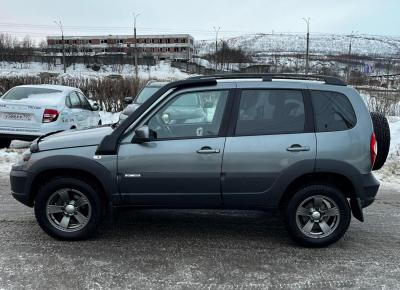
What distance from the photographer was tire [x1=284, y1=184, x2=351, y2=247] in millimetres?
4719

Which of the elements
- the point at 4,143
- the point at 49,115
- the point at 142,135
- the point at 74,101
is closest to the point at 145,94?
the point at 74,101

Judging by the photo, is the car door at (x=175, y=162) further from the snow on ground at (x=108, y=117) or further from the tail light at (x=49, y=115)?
the snow on ground at (x=108, y=117)

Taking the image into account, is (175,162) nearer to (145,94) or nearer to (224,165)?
(224,165)

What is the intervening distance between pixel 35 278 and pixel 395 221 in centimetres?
427

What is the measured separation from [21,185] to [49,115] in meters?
5.51

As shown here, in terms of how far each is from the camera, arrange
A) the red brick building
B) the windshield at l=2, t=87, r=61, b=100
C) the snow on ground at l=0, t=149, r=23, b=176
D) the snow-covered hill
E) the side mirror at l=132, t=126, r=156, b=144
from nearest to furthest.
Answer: the side mirror at l=132, t=126, r=156, b=144 → the snow on ground at l=0, t=149, r=23, b=176 → the windshield at l=2, t=87, r=61, b=100 → the red brick building → the snow-covered hill

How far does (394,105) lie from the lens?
16969mm

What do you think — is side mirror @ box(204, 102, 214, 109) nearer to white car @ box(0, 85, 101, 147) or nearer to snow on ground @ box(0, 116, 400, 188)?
snow on ground @ box(0, 116, 400, 188)

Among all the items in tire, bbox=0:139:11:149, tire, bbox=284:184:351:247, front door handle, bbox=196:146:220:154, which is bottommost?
tire, bbox=0:139:11:149

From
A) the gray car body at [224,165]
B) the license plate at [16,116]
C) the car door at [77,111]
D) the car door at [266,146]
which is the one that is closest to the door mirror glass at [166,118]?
the gray car body at [224,165]

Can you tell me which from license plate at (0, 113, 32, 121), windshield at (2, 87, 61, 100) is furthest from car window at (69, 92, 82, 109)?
license plate at (0, 113, 32, 121)

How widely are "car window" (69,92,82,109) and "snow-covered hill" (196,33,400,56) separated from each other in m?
132

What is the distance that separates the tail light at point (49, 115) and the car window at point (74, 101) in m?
0.82

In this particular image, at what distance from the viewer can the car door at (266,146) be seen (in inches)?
180
